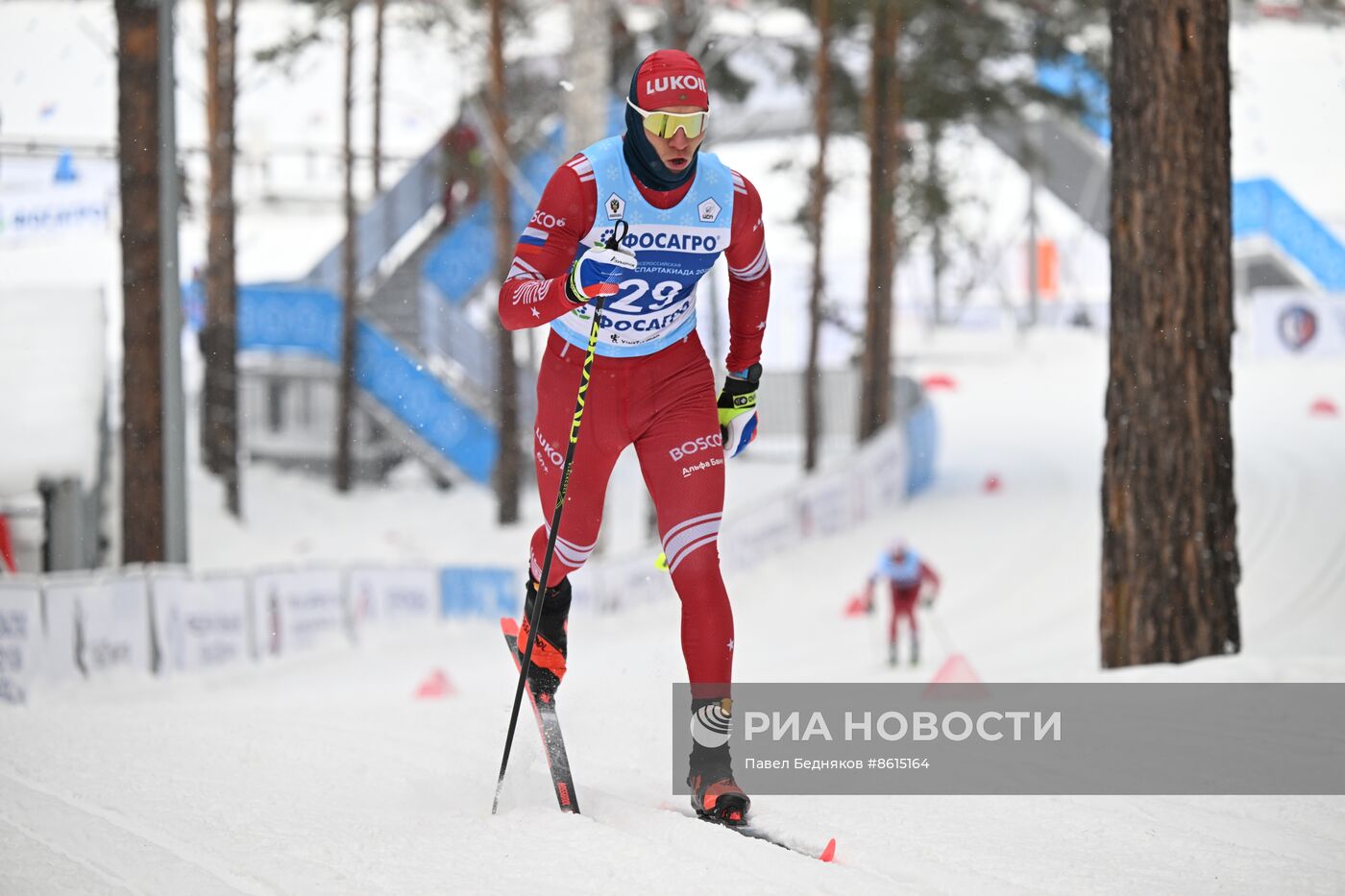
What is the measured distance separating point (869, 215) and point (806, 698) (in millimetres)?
17219

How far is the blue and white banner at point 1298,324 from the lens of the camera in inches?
1325

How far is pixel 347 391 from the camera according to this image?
25438 millimetres

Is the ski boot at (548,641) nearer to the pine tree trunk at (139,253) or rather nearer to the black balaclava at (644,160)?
the black balaclava at (644,160)

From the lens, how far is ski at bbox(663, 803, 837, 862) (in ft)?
13.1

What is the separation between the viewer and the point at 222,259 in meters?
22.8

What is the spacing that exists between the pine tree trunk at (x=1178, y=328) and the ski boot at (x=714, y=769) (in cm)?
386

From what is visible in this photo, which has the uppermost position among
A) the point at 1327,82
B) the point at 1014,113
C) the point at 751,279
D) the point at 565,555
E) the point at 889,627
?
the point at 1327,82

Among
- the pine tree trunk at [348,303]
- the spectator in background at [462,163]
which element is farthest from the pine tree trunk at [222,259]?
the spectator in background at [462,163]

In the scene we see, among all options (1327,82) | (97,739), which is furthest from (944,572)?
(1327,82)

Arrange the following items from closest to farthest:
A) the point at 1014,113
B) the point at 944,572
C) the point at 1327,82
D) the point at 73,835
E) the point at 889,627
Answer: the point at 73,835
the point at 889,627
the point at 944,572
the point at 1014,113
the point at 1327,82

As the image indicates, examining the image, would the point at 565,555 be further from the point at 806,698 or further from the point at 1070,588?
the point at 1070,588

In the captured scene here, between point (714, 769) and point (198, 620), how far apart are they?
30.2 ft

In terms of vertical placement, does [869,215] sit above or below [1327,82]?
below

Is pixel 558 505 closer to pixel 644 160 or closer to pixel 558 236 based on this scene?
pixel 558 236
